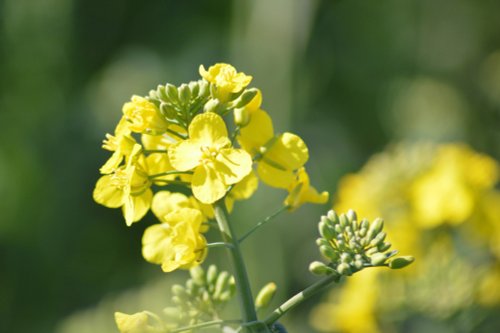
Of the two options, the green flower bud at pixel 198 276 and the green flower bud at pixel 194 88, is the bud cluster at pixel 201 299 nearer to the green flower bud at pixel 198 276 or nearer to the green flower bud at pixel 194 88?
the green flower bud at pixel 198 276

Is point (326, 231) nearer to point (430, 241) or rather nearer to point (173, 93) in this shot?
point (173, 93)

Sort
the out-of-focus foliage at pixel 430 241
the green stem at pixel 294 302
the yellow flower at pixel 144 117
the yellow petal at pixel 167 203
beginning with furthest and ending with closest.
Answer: the out-of-focus foliage at pixel 430 241, the yellow petal at pixel 167 203, the yellow flower at pixel 144 117, the green stem at pixel 294 302

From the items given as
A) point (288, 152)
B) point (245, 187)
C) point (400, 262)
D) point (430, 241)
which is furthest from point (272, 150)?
point (430, 241)

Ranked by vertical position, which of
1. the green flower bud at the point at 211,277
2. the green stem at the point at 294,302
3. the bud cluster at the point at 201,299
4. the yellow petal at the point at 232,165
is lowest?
the bud cluster at the point at 201,299

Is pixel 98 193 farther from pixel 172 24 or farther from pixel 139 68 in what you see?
pixel 172 24

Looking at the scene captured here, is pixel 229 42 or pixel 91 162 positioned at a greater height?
pixel 229 42

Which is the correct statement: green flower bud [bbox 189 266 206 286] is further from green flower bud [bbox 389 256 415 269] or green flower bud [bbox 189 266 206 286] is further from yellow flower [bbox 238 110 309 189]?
green flower bud [bbox 389 256 415 269]

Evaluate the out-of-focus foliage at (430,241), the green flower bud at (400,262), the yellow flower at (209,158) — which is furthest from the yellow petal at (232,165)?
the out-of-focus foliage at (430,241)

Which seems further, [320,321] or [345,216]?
[320,321]

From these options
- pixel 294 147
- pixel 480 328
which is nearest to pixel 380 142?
pixel 480 328
